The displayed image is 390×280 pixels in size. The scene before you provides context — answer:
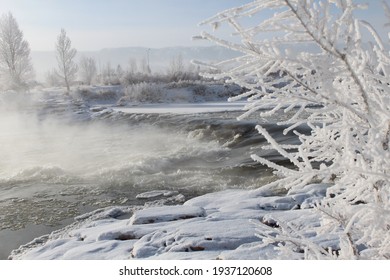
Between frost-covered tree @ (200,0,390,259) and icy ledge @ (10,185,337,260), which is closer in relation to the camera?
frost-covered tree @ (200,0,390,259)

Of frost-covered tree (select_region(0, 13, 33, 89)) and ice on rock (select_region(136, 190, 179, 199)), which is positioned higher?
frost-covered tree (select_region(0, 13, 33, 89))

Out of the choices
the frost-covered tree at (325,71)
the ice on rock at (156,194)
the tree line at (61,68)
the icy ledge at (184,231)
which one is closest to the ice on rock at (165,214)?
the icy ledge at (184,231)

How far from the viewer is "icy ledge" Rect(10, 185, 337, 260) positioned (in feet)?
11.6

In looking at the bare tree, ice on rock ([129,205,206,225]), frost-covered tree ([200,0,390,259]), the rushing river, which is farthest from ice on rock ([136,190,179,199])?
the bare tree

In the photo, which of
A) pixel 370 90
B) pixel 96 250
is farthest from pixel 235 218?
pixel 370 90

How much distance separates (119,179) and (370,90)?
6.52 meters

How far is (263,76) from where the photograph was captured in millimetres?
1163

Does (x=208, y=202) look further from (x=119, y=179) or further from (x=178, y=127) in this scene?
(x=178, y=127)

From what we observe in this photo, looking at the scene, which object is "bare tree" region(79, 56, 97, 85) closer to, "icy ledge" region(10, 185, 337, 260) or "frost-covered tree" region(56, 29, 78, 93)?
"frost-covered tree" region(56, 29, 78, 93)

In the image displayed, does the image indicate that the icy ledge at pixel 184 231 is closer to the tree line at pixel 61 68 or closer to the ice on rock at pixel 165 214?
the ice on rock at pixel 165 214

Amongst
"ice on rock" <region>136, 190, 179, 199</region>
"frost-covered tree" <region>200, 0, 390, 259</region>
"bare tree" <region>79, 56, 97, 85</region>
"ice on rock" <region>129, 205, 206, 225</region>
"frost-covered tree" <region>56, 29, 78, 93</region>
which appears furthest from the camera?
"bare tree" <region>79, 56, 97, 85</region>

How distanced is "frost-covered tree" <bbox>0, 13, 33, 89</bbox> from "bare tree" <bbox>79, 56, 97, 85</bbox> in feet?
35.5

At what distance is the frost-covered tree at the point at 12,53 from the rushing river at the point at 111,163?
213 centimetres

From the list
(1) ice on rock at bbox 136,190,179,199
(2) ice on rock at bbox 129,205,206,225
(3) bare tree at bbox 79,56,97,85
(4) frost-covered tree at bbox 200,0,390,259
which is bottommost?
(1) ice on rock at bbox 136,190,179,199
